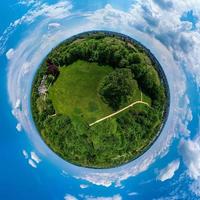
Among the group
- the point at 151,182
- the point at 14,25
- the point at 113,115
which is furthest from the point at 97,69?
the point at 151,182

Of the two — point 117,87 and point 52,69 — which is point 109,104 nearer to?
point 117,87

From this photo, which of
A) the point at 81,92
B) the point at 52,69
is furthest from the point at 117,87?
the point at 52,69

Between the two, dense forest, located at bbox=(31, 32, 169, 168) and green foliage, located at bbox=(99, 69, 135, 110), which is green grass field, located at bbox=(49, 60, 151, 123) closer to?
dense forest, located at bbox=(31, 32, 169, 168)

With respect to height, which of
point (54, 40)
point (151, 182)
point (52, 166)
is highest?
point (54, 40)

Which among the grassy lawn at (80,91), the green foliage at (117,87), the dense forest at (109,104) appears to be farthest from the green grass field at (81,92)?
the green foliage at (117,87)

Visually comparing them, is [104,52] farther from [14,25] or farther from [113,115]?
[14,25]

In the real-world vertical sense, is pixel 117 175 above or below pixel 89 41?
below
